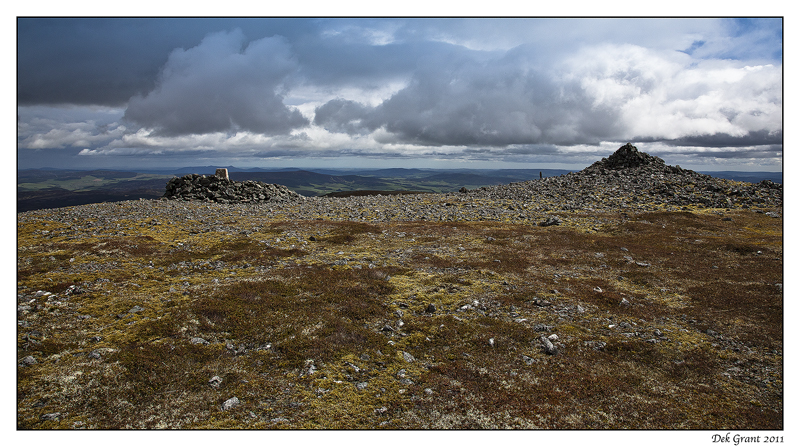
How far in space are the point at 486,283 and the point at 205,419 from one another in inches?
505

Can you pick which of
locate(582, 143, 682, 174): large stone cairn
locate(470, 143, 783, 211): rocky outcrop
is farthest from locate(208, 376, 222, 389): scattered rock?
locate(582, 143, 682, 174): large stone cairn

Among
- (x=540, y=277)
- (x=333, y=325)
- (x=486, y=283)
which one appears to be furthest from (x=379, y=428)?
(x=540, y=277)

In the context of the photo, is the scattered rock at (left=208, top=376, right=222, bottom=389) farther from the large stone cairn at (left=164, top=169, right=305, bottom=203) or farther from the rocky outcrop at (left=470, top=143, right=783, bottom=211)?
the large stone cairn at (left=164, top=169, right=305, bottom=203)

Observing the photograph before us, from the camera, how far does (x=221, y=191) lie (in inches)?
2110

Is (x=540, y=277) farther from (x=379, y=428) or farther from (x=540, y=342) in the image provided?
(x=379, y=428)

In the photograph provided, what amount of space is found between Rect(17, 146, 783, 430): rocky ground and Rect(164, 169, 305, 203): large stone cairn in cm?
2474

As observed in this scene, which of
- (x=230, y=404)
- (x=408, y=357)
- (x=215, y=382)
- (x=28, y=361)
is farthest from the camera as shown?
(x=408, y=357)

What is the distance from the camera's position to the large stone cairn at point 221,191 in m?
52.3

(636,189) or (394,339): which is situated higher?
(636,189)

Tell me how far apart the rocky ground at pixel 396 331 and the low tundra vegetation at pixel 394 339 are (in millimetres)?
60

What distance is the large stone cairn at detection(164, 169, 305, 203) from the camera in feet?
172

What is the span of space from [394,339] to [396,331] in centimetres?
59

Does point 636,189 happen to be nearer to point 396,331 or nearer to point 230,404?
point 396,331

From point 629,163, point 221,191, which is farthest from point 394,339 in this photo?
point 629,163
